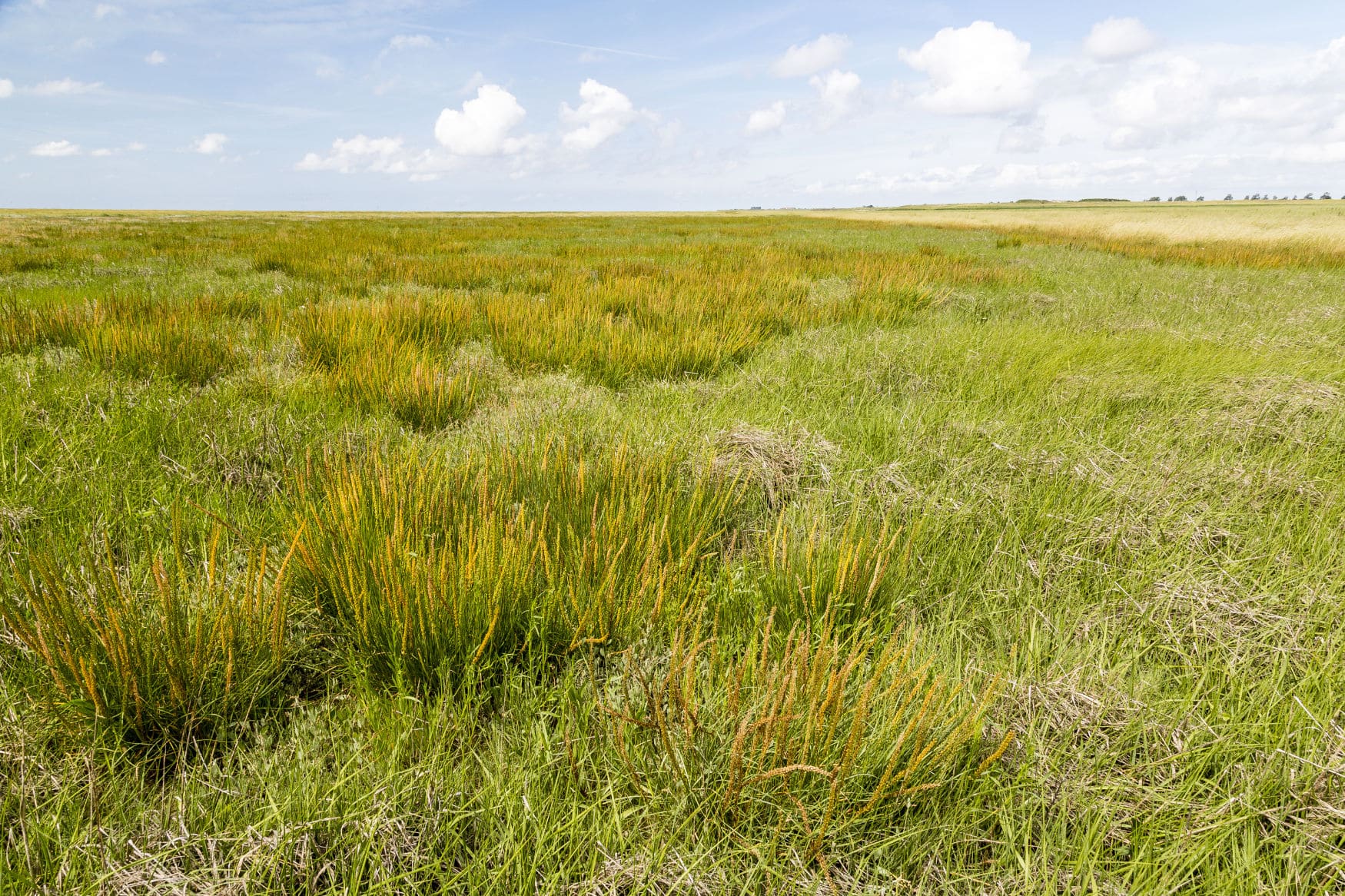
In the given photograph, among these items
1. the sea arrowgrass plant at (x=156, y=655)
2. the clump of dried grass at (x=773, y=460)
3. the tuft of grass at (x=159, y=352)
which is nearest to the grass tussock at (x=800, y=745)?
the sea arrowgrass plant at (x=156, y=655)

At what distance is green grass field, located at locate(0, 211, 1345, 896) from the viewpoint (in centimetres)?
93

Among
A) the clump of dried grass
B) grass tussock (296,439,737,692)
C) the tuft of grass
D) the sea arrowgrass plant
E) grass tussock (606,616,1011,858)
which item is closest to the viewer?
grass tussock (606,616,1011,858)

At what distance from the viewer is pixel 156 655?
1.09 meters

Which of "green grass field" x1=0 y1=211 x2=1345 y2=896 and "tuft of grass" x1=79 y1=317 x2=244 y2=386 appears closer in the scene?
"green grass field" x1=0 y1=211 x2=1345 y2=896

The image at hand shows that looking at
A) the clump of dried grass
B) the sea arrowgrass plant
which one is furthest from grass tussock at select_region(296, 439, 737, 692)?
the clump of dried grass

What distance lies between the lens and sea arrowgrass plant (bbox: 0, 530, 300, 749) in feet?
3.45

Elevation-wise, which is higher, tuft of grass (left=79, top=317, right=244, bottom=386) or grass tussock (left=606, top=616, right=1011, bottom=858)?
tuft of grass (left=79, top=317, right=244, bottom=386)

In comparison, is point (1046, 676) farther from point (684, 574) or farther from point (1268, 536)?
point (1268, 536)

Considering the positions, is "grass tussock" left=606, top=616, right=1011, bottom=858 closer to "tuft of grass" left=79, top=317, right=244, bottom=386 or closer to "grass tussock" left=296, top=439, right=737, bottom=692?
"grass tussock" left=296, top=439, right=737, bottom=692

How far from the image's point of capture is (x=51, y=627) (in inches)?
40.6

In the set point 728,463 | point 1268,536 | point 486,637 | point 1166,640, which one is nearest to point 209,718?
point 486,637

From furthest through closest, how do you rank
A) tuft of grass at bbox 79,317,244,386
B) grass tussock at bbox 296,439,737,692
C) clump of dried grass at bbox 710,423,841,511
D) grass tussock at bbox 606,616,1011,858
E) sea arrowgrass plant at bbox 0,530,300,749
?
tuft of grass at bbox 79,317,244,386 < clump of dried grass at bbox 710,423,841,511 < grass tussock at bbox 296,439,737,692 < sea arrowgrass plant at bbox 0,530,300,749 < grass tussock at bbox 606,616,1011,858

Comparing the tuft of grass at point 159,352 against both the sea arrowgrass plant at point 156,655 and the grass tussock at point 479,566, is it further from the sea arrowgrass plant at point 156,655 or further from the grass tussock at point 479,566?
the sea arrowgrass plant at point 156,655

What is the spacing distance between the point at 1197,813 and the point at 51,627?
82.9 inches
